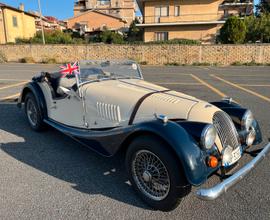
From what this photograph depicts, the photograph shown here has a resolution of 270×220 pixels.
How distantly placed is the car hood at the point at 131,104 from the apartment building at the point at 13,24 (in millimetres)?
35254

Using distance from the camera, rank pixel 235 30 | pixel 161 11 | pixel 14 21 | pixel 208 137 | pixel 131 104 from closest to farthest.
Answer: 1. pixel 208 137
2. pixel 131 104
3. pixel 235 30
4. pixel 161 11
5. pixel 14 21

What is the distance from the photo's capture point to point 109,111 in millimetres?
3223

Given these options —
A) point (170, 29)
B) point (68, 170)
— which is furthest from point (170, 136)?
point (170, 29)

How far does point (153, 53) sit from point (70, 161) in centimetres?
2053

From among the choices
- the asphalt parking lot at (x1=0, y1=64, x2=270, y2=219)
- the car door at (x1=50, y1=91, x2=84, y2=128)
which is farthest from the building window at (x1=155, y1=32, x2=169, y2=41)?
the car door at (x1=50, y1=91, x2=84, y2=128)

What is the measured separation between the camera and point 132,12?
63.0 metres

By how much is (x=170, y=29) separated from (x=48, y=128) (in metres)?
27.5

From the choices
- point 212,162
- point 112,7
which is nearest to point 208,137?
point 212,162

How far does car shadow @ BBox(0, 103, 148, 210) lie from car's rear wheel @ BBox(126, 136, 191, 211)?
0.60 ft

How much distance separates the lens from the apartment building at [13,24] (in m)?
32.4

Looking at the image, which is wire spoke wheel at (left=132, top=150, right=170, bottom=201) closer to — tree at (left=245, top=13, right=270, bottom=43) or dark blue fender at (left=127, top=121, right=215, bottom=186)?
dark blue fender at (left=127, top=121, right=215, bottom=186)

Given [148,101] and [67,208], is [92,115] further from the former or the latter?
Result: [67,208]

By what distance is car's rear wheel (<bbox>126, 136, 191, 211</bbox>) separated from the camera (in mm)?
2367

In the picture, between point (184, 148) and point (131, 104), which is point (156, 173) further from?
point (131, 104)
